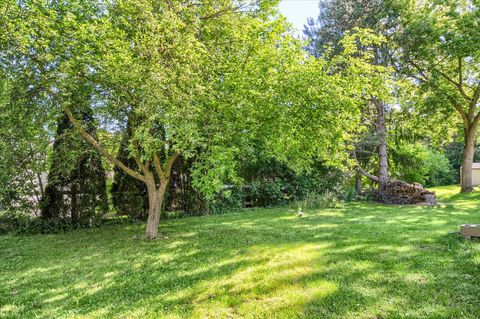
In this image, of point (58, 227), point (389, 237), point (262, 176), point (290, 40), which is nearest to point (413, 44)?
point (262, 176)

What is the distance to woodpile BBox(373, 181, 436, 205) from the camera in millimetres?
12648

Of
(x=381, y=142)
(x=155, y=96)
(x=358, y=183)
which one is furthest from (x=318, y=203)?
(x=155, y=96)

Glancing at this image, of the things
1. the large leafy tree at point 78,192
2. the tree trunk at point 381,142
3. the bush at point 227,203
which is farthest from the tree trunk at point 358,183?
the large leafy tree at point 78,192

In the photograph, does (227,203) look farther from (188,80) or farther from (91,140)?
(188,80)

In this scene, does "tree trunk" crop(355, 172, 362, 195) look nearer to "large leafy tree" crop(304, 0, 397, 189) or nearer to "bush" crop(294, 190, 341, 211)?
"large leafy tree" crop(304, 0, 397, 189)

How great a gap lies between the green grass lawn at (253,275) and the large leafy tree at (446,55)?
944 cm

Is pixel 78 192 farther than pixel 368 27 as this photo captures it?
No

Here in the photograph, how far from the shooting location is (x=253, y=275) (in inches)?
174

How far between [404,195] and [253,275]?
1083 centimetres

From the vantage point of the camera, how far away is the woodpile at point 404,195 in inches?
498

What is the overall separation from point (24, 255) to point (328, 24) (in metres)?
14.4

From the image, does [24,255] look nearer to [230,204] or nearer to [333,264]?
[333,264]

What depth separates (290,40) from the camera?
648 centimetres

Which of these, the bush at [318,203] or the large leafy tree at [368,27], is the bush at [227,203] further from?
the large leafy tree at [368,27]
